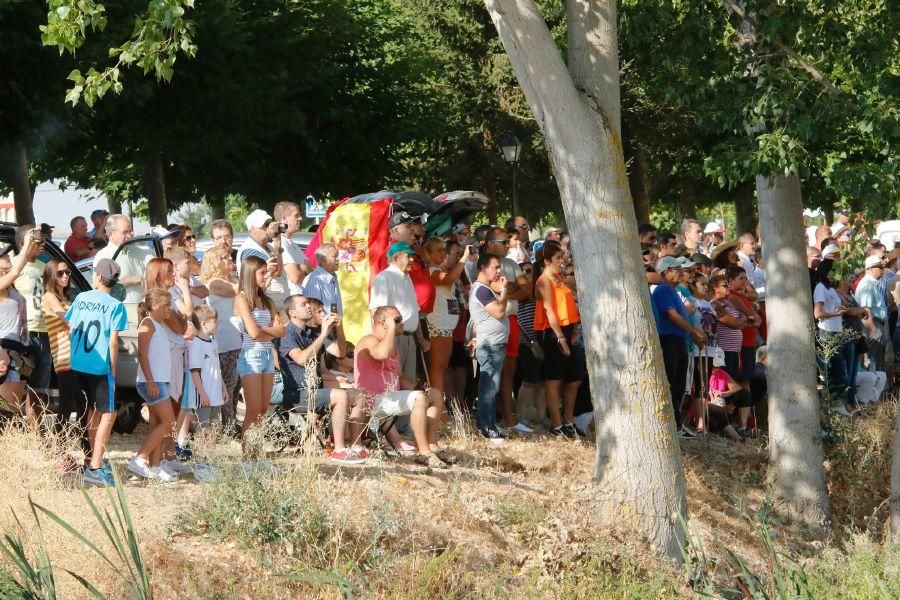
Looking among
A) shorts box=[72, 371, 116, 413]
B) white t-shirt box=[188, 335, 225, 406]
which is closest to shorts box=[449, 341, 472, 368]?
white t-shirt box=[188, 335, 225, 406]

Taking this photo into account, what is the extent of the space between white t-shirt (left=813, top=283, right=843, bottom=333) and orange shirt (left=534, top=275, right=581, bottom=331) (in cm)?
423

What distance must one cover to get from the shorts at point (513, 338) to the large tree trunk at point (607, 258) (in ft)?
10.9

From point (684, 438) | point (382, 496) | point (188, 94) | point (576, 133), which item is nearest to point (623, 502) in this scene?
point (382, 496)

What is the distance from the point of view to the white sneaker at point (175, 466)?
905 centimetres

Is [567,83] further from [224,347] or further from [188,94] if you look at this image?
[188,94]

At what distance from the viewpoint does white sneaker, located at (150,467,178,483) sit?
8805mm

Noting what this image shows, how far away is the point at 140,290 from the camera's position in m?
11.4

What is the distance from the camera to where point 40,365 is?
32.2ft

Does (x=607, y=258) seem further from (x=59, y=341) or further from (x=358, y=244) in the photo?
(x=358, y=244)

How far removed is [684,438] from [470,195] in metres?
3.36

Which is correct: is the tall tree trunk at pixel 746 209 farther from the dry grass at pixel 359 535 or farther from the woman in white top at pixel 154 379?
the woman in white top at pixel 154 379

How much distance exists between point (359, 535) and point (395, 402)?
2.28 metres

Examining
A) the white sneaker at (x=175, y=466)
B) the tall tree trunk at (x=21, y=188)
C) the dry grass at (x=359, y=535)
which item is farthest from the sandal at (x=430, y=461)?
the tall tree trunk at (x=21, y=188)

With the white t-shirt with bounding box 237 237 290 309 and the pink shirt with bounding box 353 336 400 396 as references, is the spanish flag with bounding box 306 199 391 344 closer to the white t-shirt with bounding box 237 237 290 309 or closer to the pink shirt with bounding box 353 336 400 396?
the white t-shirt with bounding box 237 237 290 309
